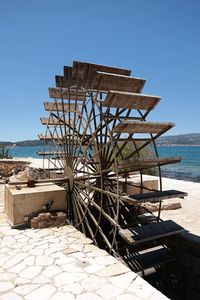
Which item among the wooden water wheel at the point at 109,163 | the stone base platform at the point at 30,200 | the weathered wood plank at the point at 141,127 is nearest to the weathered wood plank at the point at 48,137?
the wooden water wheel at the point at 109,163

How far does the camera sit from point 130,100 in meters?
5.93

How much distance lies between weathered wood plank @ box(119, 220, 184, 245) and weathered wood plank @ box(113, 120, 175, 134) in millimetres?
1889

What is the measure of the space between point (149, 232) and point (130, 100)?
265 centimetres

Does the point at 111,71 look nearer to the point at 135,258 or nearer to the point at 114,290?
the point at 135,258

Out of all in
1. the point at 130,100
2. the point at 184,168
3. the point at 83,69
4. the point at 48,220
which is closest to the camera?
the point at 130,100

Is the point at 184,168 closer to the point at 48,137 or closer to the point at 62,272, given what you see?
the point at 48,137

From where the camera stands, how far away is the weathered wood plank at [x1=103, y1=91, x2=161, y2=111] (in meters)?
5.66

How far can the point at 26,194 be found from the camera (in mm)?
6238

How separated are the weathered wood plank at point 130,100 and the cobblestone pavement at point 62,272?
9.04ft

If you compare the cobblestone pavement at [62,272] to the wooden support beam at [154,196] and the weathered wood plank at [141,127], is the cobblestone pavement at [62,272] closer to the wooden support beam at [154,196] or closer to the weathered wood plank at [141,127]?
the wooden support beam at [154,196]

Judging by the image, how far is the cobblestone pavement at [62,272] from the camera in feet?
11.6

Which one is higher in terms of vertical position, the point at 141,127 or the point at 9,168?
the point at 141,127

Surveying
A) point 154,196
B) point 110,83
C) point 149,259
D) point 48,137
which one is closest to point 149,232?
point 149,259

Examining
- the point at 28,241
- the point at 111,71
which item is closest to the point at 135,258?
the point at 28,241
